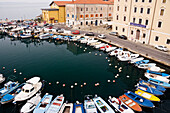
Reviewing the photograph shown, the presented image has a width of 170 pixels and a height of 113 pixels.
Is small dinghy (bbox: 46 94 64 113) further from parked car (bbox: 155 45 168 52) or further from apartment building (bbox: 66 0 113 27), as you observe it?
apartment building (bbox: 66 0 113 27)

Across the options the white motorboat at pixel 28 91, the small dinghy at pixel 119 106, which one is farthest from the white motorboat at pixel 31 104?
the small dinghy at pixel 119 106

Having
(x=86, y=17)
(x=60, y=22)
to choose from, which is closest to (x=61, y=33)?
(x=86, y=17)

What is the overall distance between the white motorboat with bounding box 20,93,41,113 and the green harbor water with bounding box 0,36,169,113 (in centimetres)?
189

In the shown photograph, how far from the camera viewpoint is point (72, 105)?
22.8 meters

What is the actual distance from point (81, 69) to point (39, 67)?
11.2 meters

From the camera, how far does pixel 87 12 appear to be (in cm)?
7719

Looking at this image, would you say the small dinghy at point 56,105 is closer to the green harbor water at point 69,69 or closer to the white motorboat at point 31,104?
the green harbor water at point 69,69

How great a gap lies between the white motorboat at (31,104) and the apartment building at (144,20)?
129 ft

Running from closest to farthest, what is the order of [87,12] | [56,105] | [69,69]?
1. [56,105]
2. [69,69]
3. [87,12]

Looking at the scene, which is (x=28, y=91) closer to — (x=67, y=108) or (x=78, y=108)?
(x=67, y=108)

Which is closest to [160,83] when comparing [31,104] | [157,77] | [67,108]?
[157,77]

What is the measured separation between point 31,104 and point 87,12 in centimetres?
6371

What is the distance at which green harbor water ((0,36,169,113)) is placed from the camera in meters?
27.9

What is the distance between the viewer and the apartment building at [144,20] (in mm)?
42125
